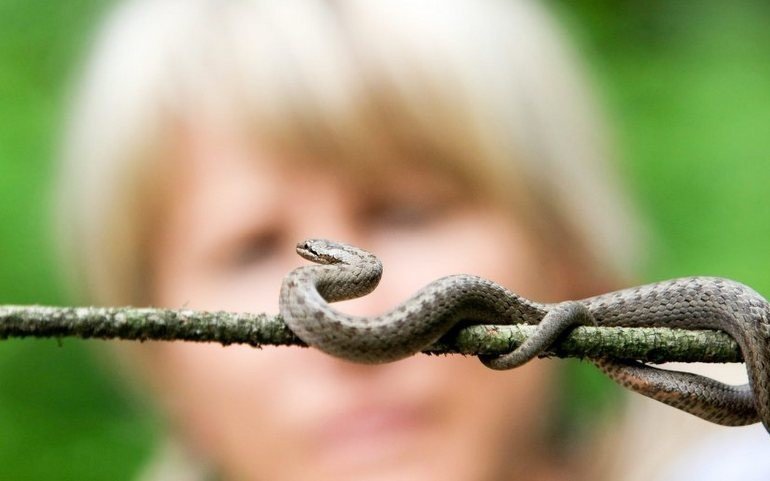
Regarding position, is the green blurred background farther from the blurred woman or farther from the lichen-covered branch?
the lichen-covered branch

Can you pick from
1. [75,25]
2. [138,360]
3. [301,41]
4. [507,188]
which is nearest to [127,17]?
[75,25]

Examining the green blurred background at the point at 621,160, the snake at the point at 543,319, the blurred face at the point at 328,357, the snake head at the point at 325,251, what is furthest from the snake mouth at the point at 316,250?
the green blurred background at the point at 621,160

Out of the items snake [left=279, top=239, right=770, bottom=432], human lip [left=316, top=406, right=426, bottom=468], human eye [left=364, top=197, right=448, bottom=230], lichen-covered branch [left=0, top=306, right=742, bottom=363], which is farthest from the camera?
human eye [left=364, top=197, right=448, bottom=230]

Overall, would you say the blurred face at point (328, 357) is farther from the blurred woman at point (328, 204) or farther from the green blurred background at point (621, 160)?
the green blurred background at point (621, 160)

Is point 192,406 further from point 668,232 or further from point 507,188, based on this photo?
point 668,232

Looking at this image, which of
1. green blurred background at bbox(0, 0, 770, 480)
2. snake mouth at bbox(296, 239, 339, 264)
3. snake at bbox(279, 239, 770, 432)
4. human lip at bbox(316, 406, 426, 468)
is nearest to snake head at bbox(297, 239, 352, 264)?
snake mouth at bbox(296, 239, 339, 264)

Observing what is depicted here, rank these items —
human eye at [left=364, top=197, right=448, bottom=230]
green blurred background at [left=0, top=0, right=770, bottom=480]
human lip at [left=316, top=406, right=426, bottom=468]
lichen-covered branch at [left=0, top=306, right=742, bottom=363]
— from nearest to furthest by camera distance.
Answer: lichen-covered branch at [left=0, top=306, right=742, bottom=363]
human lip at [left=316, top=406, right=426, bottom=468]
human eye at [left=364, top=197, right=448, bottom=230]
green blurred background at [left=0, top=0, right=770, bottom=480]

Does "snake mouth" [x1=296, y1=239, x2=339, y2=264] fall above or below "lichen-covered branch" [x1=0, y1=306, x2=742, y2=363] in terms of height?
below
